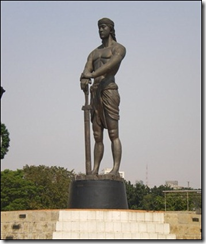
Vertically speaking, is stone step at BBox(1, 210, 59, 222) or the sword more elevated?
the sword

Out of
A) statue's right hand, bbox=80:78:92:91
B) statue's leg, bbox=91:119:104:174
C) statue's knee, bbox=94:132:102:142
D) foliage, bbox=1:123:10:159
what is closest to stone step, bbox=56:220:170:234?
statue's leg, bbox=91:119:104:174

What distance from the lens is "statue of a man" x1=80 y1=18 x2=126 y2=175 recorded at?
43.1 ft

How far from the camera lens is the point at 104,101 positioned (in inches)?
523

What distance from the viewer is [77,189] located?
500 inches

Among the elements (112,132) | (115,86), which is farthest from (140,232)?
(115,86)

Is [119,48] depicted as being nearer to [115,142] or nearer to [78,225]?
[115,142]

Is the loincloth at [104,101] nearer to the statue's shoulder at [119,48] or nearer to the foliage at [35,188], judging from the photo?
the statue's shoulder at [119,48]

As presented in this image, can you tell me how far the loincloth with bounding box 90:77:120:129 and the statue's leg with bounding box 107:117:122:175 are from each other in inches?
5.3

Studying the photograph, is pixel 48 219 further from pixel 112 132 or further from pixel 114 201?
pixel 112 132

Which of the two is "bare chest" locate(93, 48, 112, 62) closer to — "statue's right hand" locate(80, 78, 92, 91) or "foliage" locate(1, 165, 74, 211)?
"statue's right hand" locate(80, 78, 92, 91)

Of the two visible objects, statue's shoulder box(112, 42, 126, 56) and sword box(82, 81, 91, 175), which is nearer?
sword box(82, 81, 91, 175)

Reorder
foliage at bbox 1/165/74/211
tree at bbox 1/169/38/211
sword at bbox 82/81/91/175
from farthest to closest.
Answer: foliage at bbox 1/165/74/211 < tree at bbox 1/169/38/211 < sword at bbox 82/81/91/175

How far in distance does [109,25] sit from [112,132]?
249 cm

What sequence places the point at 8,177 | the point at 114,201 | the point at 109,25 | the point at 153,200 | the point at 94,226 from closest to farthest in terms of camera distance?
the point at 94,226 < the point at 114,201 < the point at 109,25 < the point at 8,177 < the point at 153,200
